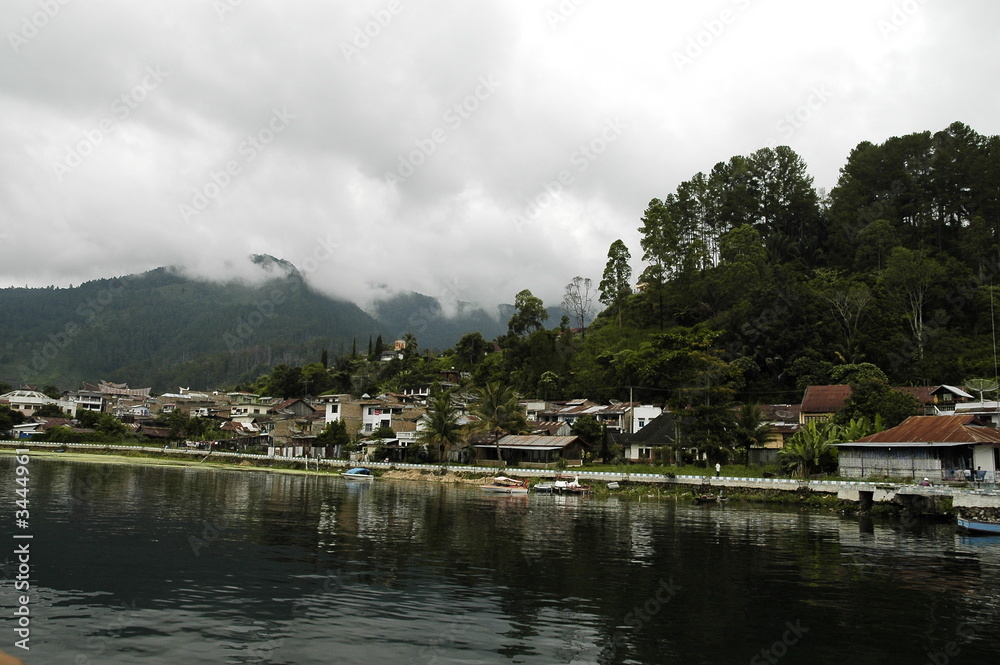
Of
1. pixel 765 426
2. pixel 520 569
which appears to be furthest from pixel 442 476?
pixel 520 569

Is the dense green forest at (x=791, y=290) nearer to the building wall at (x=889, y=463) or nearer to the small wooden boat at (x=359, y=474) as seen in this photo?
the building wall at (x=889, y=463)

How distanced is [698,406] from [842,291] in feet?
101

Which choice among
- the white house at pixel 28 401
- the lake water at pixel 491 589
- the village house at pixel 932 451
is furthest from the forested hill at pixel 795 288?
the white house at pixel 28 401

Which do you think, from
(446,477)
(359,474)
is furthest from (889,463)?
(359,474)

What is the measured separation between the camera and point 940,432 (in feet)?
142

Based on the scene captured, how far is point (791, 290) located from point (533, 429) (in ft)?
114

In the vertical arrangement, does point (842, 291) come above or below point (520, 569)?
above

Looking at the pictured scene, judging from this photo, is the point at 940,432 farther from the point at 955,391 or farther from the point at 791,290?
the point at 791,290

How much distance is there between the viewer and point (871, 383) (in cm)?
5538

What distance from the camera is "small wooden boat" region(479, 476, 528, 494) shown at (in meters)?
54.6

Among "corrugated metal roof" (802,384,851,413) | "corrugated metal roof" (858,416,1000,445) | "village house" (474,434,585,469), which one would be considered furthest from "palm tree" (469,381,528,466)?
"corrugated metal roof" (858,416,1000,445)

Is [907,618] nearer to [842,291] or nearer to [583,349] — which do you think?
[842,291]

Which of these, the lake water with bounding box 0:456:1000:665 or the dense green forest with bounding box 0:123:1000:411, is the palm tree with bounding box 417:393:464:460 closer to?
the dense green forest with bounding box 0:123:1000:411

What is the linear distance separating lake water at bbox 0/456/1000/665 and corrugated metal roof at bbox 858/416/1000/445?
8.46m
